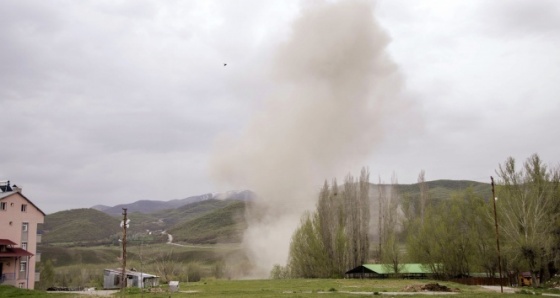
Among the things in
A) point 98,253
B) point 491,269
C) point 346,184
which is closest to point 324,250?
point 346,184

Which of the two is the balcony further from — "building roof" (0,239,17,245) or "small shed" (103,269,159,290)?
"small shed" (103,269,159,290)

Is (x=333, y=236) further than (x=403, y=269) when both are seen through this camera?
Yes

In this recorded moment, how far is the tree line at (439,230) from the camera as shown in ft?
169

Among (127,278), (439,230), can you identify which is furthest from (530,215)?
(127,278)

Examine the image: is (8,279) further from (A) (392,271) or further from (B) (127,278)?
(A) (392,271)

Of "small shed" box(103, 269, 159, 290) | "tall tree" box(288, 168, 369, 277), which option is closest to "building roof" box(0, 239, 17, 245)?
"small shed" box(103, 269, 159, 290)

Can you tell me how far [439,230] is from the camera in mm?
62375

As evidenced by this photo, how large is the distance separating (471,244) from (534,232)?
11.7 metres

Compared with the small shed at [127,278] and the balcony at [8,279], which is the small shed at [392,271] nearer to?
the small shed at [127,278]

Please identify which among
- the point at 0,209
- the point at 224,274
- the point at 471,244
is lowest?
the point at 224,274

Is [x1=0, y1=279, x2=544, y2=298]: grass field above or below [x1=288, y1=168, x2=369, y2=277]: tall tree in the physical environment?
A: below

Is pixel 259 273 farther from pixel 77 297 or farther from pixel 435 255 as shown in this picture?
pixel 77 297

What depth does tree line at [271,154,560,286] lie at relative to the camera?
51562 millimetres

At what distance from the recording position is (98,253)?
147 meters
